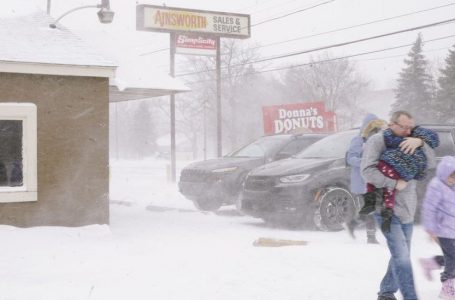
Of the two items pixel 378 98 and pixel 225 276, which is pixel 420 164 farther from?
pixel 378 98

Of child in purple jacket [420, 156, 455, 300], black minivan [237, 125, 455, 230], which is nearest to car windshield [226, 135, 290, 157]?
black minivan [237, 125, 455, 230]

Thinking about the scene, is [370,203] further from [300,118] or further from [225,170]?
[300,118]

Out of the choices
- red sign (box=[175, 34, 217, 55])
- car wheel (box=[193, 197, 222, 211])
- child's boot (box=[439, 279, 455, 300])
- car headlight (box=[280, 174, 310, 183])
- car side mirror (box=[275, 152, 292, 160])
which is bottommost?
child's boot (box=[439, 279, 455, 300])

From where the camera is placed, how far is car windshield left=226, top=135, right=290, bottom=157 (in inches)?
489

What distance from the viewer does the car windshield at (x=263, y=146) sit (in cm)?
1241

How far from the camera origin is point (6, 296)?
18.5 feet

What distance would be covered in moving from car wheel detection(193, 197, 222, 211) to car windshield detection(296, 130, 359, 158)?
8.44ft

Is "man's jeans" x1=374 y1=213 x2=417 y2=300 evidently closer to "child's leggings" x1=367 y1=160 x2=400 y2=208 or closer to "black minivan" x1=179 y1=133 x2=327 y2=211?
"child's leggings" x1=367 y1=160 x2=400 y2=208

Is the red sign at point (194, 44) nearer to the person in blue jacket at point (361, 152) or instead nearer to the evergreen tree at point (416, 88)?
the person in blue jacket at point (361, 152)

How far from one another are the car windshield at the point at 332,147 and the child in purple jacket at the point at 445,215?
4727 millimetres

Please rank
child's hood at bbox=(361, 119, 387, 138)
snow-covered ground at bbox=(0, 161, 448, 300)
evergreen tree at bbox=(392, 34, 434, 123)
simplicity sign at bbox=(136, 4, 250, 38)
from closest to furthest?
1. snow-covered ground at bbox=(0, 161, 448, 300)
2. child's hood at bbox=(361, 119, 387, 138)
3. simplicity sign at bbox=(136, 4, 250, 38)
4. evergreen tree at bbox=(392, 34, 434, 123)

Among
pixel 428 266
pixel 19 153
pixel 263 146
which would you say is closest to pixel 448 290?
pixel 428 266

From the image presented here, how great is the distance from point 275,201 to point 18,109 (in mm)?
4211

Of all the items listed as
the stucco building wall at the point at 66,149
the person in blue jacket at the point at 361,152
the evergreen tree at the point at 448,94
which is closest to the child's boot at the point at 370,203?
the person in blue jacket at the point at 361,152
